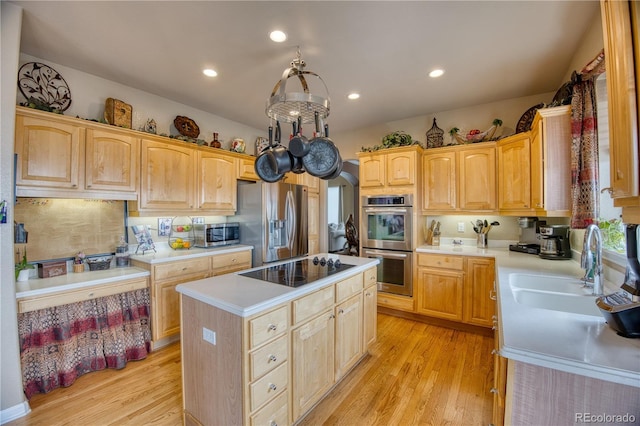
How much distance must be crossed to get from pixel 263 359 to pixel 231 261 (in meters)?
2.06

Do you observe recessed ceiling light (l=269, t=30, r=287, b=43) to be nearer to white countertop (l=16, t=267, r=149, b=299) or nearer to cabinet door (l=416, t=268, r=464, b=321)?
white countertop (l=16, t=267, r=149, b=299)

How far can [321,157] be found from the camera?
1.71 m

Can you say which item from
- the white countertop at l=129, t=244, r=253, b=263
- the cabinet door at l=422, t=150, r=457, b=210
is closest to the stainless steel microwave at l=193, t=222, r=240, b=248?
the white countertop at l=129, t=244, r=253, b=263

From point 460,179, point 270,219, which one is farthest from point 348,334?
point 460,179

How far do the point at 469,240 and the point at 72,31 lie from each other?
460 centimetres

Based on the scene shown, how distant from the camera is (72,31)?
2.00 meters

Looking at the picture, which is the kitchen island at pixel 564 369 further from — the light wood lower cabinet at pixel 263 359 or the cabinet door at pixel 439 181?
the cabinet door at pixel 439 181

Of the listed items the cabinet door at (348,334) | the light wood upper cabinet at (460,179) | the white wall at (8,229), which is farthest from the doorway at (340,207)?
the white wall at (8,229)

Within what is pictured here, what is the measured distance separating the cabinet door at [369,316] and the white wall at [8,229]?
2.53m

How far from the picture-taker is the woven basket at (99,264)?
8.29 feet

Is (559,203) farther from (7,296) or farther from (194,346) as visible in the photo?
(7,296)

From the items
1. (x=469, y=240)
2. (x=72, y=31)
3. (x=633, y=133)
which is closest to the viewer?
(x=633, y=133)

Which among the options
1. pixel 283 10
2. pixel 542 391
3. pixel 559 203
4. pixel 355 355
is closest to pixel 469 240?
pixel 559 203

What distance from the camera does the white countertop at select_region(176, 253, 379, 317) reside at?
4.41ft
